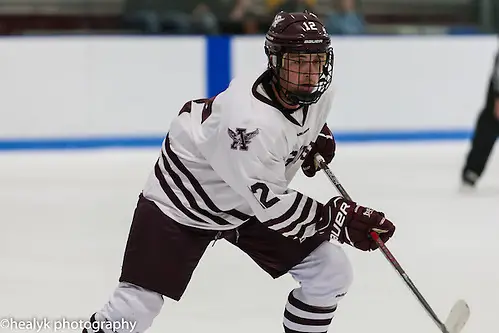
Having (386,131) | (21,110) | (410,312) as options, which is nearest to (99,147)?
(21,110)

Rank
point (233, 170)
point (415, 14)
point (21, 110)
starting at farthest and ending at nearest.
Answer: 1. point (415, 14)
2. point (21, 110)
3. point (233, 170)

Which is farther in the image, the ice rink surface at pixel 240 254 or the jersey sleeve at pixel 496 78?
the jersey sleeve at pixel 496 78

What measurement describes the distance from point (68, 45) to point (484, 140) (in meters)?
2.61

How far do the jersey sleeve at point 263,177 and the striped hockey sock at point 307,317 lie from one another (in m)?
0.25

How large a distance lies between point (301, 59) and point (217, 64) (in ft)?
12.7

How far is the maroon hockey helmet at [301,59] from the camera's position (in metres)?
1.62

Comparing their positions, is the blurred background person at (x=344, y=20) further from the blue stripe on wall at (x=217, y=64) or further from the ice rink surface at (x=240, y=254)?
the ice rink surface at (x=240, y=254)

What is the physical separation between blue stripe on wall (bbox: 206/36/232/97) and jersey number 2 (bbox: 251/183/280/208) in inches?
152

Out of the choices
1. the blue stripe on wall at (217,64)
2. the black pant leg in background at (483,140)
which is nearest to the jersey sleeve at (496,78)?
the black pant leg in background at (483,140)

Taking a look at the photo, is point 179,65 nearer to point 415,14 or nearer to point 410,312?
point 415,14

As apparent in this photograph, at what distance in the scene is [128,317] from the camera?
171 centimetres

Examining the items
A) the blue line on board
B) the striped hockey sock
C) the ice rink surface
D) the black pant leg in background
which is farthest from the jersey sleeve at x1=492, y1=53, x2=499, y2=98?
the striped hockey sock

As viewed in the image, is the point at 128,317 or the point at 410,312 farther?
the point at 410,312

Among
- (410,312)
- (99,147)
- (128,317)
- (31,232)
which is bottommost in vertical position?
(99,147)
